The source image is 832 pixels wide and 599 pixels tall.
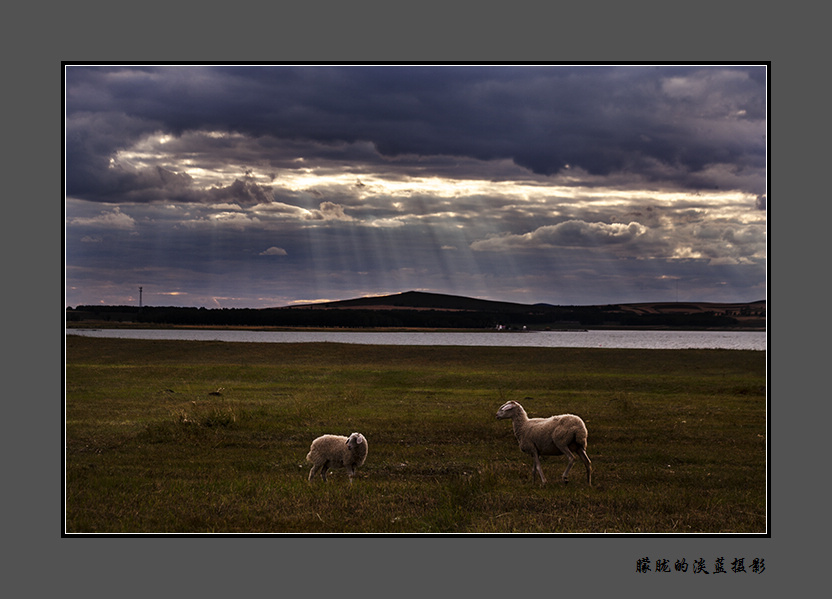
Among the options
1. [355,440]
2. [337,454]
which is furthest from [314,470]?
[355,440]

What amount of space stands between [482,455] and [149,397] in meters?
19.9

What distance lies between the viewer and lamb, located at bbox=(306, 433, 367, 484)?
14078mm

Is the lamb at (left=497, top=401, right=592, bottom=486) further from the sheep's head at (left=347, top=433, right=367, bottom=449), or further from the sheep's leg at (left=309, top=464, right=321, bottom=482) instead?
the sheep's leg at (left=309, top=464, right=321, bottom=482)

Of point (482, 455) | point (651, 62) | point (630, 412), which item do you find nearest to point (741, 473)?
point (482, 455)

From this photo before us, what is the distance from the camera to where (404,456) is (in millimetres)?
18000

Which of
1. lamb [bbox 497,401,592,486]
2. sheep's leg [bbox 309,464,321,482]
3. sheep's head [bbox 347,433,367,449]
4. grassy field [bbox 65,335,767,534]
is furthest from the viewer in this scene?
sheep's leg [bbox 309,464,321,482]

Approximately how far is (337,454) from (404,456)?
4.12m

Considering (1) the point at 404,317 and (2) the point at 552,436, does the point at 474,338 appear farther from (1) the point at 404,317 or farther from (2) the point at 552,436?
(2) the point at 552,436

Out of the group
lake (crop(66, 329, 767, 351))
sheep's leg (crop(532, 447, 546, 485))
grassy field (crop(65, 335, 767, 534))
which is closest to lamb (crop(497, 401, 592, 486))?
sheep's leg (crop(532, 447, 546, 485))

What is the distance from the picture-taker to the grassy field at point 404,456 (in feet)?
38.3

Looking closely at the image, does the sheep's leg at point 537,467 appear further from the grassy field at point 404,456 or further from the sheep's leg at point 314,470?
the sheep's leg at point 314,470

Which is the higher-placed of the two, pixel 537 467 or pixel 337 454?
pixel 337 454

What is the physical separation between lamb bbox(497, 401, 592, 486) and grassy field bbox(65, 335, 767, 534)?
0.72 m

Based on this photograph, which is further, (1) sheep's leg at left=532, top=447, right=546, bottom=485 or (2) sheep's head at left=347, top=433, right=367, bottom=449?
(1) sheep's leg at left=532, top=447, right=546, bottom=485
